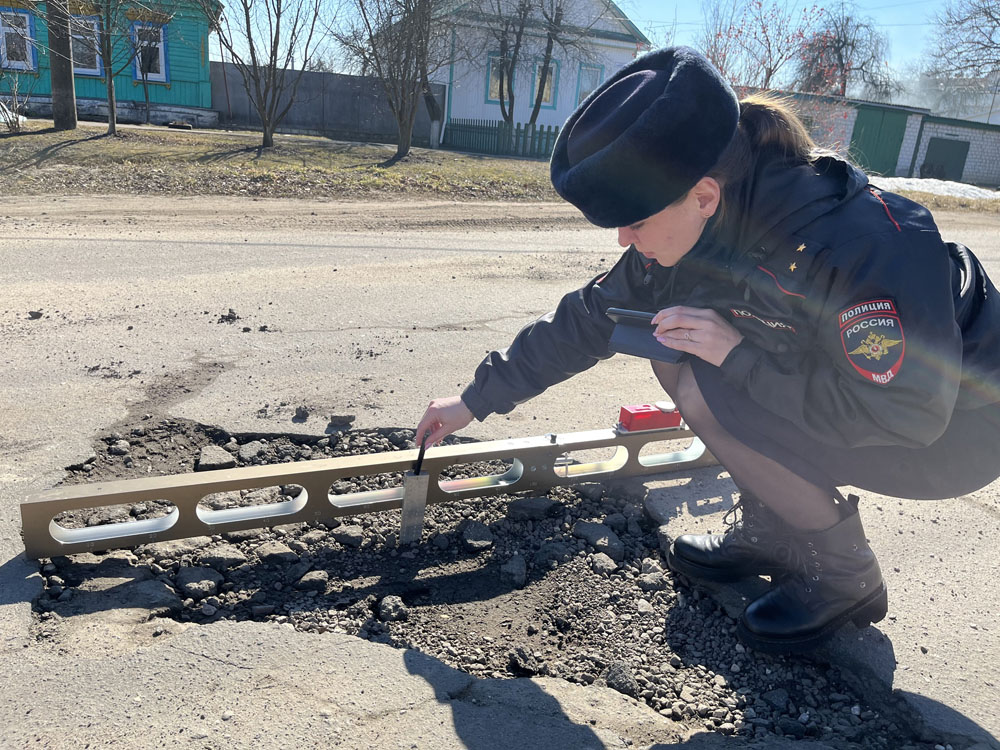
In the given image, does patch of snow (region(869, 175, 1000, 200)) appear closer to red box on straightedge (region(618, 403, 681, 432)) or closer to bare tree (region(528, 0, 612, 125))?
bare tree (region(528, 0, 612, 125))

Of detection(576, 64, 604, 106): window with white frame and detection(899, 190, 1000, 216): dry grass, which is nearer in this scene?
detection(899, 190, 1000, 216): dry grass

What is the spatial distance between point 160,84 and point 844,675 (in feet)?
83.7

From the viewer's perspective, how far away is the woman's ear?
180cm

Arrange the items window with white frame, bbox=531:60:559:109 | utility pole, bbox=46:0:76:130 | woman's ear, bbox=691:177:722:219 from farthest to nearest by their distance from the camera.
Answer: window with white frame, bbox=531:60:559:109, utility pole, bbox=46:0:76:130, woman's ear, bbox=691:177:722:219

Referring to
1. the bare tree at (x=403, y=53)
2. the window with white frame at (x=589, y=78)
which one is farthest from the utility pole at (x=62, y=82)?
the window with white frame at (x=589, y=78)

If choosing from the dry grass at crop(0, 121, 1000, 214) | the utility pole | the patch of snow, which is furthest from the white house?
the utility pole

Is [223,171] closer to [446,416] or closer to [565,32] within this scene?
[446,416]

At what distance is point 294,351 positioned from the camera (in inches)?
166

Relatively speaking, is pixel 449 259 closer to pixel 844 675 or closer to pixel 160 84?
pixel 844 675

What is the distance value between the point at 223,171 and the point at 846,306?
424 inches

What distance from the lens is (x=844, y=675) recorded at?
6.77 ft

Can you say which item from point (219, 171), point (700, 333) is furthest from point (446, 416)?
point (219, 171)

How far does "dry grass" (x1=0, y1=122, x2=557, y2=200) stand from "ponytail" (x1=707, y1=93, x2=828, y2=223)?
9.40 metres

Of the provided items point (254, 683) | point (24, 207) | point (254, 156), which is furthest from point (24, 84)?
point (254, 683)
